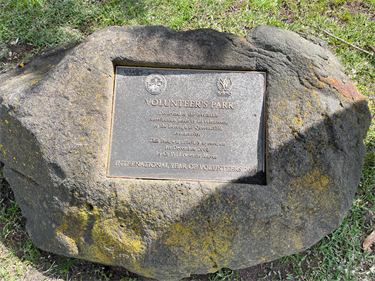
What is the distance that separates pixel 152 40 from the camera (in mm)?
2580

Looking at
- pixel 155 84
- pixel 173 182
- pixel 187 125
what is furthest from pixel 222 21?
pixel 173 182

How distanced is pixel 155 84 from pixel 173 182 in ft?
3.03

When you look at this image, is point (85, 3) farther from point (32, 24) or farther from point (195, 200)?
point (195, 200)

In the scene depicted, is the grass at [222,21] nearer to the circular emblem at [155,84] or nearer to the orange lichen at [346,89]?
the orange lichen at [346,89]

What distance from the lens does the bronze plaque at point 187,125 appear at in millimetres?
2385

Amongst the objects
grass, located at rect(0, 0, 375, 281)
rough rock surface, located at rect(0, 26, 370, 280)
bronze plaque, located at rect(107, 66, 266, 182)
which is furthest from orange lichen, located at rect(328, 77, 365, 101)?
grass, located at rect(0, 0, 375, 281)

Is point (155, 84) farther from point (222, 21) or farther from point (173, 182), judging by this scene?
point (222, 21)

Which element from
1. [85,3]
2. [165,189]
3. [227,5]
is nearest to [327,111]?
[165,189]

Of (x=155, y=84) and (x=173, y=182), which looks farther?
(x=155, y=84)

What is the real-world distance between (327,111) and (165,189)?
62.1 inches

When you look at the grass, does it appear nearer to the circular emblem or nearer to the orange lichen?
the orange lichen

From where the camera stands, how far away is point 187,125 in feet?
8.06

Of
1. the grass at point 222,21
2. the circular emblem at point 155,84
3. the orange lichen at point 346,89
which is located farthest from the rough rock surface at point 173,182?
the grass at point 222,21

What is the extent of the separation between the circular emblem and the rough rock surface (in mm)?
131
